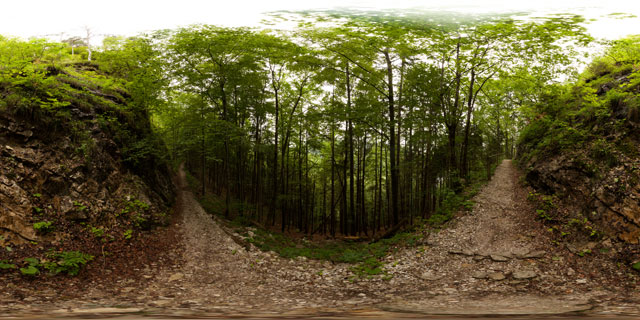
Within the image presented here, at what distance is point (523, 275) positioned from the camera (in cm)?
520

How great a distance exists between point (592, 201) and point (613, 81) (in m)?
4.08

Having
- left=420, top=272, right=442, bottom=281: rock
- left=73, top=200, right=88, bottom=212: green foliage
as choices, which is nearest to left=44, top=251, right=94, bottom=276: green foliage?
left=73, top=200, right=88, bottom=212: green foliage

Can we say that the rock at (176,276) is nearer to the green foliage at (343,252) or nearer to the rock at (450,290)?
the green foliage at (343,252)

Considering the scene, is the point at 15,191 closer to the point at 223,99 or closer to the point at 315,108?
the point at 223,99

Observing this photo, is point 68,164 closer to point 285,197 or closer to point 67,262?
point 67,262

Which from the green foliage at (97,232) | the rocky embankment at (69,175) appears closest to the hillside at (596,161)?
the green foliage at (97,232)

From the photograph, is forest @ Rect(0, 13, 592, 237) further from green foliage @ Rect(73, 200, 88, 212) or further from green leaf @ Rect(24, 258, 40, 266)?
green leaf @ Rect(24, 258, 40, 266)

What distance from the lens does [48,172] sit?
630cm

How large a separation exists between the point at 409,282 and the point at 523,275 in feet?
7.05

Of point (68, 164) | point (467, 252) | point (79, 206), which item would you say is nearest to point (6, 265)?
point (79, 206)

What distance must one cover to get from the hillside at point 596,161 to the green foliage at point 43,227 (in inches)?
433

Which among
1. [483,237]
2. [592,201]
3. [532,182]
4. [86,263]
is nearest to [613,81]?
[532,182]

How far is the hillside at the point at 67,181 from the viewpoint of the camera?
17.0 feet

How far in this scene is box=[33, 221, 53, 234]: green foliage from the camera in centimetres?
536
